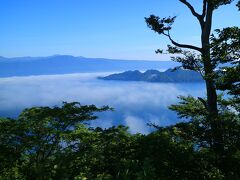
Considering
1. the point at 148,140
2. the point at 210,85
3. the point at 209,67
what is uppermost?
the point at 209,67

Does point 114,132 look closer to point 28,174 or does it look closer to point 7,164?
point 7,164

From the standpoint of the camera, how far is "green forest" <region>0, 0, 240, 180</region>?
9.01m

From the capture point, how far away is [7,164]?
10.8 m

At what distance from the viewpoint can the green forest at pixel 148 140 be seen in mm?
9008

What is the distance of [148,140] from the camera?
11.1 metres

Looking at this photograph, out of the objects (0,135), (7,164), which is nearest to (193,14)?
(0,135)

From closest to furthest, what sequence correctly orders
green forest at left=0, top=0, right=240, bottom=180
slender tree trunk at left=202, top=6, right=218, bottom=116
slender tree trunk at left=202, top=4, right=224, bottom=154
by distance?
green forest at left=0, top=0, right=240, bottom=180, slender tree trunk at left=202, top=4, right=224, bottom=154, slender tree trunk at left=202, top=6, right=218, bottom=116

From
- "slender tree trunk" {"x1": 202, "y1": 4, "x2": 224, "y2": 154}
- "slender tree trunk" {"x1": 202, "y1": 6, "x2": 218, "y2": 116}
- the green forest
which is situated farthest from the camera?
"slender tree trunk" {"x1": 202, "y1": 6, "x2": 218, "y2": 116}

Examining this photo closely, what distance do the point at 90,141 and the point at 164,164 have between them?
4.64m

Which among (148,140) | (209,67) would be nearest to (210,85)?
(209,67)

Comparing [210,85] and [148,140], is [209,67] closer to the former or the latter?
[210,85]

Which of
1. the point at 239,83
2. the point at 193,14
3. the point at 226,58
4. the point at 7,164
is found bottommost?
the point at 7,164

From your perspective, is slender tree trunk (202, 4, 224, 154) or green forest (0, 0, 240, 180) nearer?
green forest (0, 0, 240, 180)

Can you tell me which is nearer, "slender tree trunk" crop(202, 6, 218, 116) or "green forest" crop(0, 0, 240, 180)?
"green forest" crop(0, 0, 240, 180)
